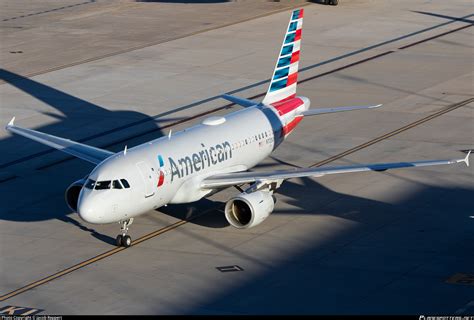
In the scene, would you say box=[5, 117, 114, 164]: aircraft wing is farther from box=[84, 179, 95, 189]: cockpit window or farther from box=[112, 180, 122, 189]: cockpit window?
box=[112, 180, 122, 189]: cockpit window

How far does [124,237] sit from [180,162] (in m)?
3.97

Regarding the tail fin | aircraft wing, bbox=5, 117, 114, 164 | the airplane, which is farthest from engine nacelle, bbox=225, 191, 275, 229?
the tail fin

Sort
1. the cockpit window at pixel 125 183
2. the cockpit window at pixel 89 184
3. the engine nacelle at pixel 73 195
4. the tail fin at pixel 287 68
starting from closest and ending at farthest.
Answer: the cockpit window at pixel 125 183
the cockpit window at pixel 89 184
the engine nacelle at pixel 73 195
the tail fin at pixel 287 68

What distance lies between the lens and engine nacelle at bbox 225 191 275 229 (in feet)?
143

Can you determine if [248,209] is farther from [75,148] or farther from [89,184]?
[75,148]

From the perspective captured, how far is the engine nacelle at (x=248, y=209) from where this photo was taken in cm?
4353

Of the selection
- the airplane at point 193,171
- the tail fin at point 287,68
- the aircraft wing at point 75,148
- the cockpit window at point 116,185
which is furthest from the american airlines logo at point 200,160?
the tail fin at point 287,68

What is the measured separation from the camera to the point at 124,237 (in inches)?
1706

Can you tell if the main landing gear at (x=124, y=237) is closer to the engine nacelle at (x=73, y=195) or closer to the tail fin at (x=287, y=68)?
the engine nacelle at (x=73, y=195)

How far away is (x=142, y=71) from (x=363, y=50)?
17529mm

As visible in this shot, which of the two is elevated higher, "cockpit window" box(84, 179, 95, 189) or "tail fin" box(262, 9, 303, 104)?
"tail fin" box(262, 9, 303, 104)

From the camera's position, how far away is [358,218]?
4612cm

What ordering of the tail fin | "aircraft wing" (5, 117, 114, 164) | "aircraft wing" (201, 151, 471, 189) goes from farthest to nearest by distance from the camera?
the tail fin < "aircraft wing" (5, 117, 114, 164) < "aircraft wing" (201, 151, 471, 189)

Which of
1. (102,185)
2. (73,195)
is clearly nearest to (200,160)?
(102,185)
